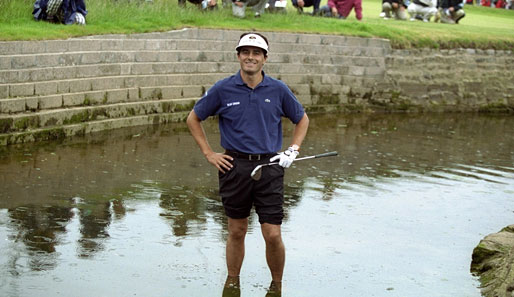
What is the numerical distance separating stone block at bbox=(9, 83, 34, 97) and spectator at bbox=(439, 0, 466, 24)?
1668 cm

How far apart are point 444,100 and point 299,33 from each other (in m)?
4.47

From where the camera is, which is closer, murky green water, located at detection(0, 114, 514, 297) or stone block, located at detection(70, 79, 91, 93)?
murky green water, located at detection(0, 114, 514, 297)

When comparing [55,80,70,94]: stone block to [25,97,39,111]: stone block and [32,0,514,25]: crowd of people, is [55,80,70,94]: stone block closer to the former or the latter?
[25,97,39,111]: stone block

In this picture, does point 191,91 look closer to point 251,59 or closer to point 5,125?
point 5,125

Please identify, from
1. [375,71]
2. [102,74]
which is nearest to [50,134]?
[102,74]

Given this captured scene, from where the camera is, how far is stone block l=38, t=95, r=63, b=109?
46.8 ft

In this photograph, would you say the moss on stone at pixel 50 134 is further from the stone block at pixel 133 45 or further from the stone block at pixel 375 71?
the stone block at pixel 375 71

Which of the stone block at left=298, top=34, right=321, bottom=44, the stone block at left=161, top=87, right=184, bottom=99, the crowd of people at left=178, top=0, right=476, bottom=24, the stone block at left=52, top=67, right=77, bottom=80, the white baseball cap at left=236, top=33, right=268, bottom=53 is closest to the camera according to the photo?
the white baseball cap at left=236, top=33, right=268, bottom=53

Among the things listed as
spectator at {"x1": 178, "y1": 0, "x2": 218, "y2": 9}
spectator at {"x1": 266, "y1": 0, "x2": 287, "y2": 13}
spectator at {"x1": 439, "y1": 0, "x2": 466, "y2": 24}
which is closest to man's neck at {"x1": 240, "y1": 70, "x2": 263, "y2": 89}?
spectator at {"x1": 178, "y1": 0, "x2": 218, "y2": 9}

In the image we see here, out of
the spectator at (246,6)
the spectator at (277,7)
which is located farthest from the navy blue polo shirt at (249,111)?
the spectator at (277,7)

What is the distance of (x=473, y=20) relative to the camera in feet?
104

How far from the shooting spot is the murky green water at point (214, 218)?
25.3 ft

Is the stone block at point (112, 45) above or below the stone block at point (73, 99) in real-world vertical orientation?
above

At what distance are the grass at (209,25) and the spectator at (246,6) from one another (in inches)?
5.3
